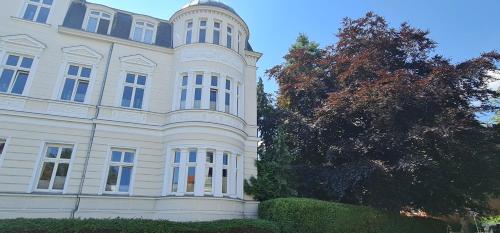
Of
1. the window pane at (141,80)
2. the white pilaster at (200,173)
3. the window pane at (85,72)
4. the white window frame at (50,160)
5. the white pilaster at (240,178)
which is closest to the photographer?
the white window frame at (50,160)

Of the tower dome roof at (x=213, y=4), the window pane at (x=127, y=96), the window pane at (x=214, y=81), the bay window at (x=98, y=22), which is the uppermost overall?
the tower dome roof at (x=213, y=4)

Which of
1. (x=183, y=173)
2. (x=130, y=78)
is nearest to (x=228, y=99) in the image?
(x=183, y=173)

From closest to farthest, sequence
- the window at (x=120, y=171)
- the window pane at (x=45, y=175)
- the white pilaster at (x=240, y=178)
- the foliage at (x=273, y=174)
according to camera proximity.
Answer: the window pane at (x=45, y=175) < the window at (x=120, y=171) < the white pilaster at (x=240, y=178) < the foliage at (x=273, y=174)

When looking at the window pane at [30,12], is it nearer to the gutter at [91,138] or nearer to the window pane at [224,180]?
the gutter at [91,138]

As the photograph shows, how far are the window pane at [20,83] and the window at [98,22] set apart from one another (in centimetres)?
385

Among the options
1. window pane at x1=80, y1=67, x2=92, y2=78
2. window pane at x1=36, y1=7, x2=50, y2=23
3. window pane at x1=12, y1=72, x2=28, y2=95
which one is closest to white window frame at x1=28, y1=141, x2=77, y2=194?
window pane at x1=12, y1=72, x2=28, y2=95

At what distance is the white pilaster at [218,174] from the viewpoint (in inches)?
543

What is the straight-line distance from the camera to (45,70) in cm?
1450

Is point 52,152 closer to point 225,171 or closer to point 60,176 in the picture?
point 60,176

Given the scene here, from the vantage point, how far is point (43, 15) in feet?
51.5

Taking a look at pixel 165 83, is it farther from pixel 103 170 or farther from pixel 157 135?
pixel 103 170

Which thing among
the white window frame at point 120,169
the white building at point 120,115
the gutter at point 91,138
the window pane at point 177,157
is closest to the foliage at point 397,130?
the white building at point 120,115

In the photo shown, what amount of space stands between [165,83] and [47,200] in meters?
7.33

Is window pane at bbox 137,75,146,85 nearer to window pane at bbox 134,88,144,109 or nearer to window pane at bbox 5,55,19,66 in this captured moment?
window pane at bbox 134,88,144,109
